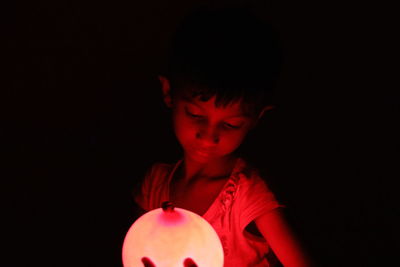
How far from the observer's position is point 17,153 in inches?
38.8

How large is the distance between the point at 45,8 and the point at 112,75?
222 millimetres

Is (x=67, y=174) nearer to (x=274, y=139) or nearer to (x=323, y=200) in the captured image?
(x=274, y=139)

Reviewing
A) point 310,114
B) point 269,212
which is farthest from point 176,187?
point 310,114

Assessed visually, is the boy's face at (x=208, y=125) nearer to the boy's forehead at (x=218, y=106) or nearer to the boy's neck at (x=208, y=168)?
the boy's forehead at (x=218, y=106)

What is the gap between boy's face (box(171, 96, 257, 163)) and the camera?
65cm

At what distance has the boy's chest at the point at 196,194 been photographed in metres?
0.83

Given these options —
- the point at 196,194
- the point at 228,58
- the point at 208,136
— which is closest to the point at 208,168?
the point at 196,194

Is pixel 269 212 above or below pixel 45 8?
below

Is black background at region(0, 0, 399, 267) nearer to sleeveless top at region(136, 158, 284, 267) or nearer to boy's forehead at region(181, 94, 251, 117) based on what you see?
sleeveless top at region(136, 158, 284, 267)

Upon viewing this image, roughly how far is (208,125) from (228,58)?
12 cm

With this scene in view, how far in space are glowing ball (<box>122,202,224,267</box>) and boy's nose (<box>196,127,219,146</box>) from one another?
159 millimetres

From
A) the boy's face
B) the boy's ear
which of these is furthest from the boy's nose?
the boy's ear

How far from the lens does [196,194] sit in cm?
85

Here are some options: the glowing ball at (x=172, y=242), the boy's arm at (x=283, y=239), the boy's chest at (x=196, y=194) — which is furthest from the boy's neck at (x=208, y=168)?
the glowing ball at (x=172, y=242)
